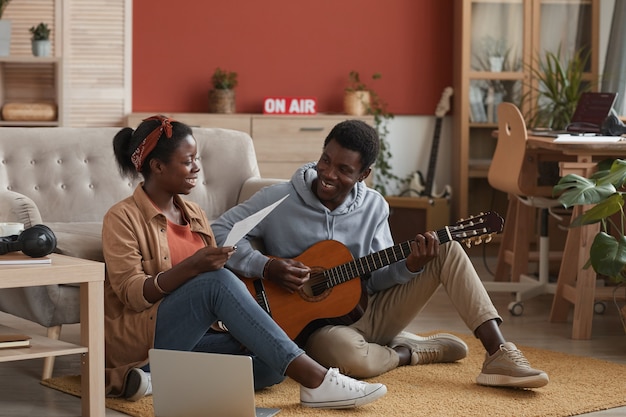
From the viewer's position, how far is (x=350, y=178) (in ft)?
10.4

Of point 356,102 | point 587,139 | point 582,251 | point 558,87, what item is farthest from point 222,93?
point 582,251

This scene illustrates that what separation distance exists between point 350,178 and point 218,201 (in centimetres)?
98

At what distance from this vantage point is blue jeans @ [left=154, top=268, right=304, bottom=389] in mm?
2688

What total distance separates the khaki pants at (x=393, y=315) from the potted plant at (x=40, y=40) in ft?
11.2

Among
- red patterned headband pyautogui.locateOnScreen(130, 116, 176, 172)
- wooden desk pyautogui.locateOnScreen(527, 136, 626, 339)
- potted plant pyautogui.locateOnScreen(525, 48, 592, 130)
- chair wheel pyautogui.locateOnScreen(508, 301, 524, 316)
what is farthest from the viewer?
potted plant pyautogui.locateOnScreen(525, 48, 592, 130)

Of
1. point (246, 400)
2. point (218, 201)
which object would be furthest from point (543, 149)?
point (246, 400)

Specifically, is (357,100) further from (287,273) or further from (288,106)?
(287,273)

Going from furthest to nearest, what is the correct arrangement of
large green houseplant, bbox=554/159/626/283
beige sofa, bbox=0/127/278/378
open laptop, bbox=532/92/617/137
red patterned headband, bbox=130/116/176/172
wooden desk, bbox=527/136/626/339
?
open laptop, bbox=532/92/617/137 < wooden desk, bbox=527/136/626/339 < beige sofa, bbox=0/127/278/378 < large green houseplant, bbox=554/159/626/283 < red patterned headband, bbox=130/116/176/172

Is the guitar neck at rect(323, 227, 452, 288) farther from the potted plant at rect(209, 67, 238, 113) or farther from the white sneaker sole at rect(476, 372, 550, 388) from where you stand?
the potted plant at rect(209, 67, 238, 113)

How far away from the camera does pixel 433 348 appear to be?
137 inches

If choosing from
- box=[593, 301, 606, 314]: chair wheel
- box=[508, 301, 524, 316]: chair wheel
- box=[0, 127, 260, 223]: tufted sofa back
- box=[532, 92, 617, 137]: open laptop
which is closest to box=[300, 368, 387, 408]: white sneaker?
box=[0, 127, 260, 223]: tufted sofa back

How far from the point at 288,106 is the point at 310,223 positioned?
304cm

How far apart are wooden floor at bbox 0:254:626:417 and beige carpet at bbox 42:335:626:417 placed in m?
0.08

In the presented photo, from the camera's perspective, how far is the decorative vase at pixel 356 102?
6.29 metres
